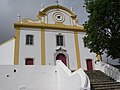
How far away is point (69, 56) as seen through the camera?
17.2 metres

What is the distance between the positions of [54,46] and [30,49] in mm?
2432

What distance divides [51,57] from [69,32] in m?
3.51

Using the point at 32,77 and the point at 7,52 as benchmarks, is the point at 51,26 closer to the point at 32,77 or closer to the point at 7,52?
the point at 7,52

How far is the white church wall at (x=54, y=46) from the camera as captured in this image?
652 inches

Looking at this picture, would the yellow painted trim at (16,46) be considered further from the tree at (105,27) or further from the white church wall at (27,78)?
the tree at (105,27)

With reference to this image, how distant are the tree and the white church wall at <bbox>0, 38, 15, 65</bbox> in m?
8.60

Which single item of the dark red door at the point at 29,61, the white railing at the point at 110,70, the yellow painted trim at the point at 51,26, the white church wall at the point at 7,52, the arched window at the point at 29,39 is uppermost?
the yellow painted trim at the point at 51,26

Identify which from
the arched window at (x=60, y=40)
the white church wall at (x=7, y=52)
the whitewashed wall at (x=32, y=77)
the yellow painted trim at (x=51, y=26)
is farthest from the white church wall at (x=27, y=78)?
the yellow painted trim at (x=51, y=26)

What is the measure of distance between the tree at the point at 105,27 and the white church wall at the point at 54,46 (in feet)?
20.2

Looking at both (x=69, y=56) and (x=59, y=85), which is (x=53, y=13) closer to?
(x=69, y=56)

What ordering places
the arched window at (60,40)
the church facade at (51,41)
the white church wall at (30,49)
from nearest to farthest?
1. the white church wall at (30,49)
2. the church facade at (51,41)
3. the arched window at (60,40)

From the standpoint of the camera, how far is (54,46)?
17078 mm

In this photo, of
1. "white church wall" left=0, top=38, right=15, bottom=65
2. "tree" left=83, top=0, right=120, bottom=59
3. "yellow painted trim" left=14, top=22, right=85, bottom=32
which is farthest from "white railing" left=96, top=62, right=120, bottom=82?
"white church wall" left=0, top=38, right=15, bottom=65

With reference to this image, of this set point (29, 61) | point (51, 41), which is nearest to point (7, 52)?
point (29, 61)
